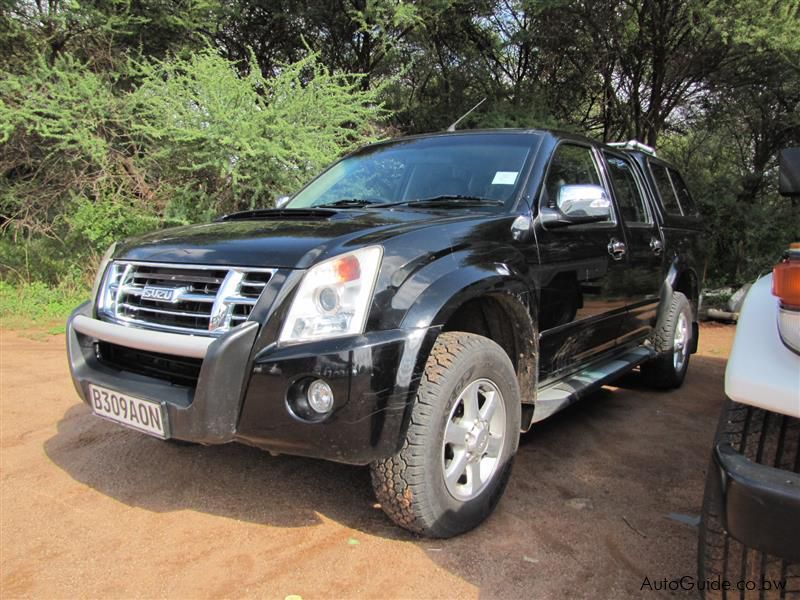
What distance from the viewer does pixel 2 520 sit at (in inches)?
108

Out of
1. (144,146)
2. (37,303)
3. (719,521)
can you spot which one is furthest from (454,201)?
(37,303)

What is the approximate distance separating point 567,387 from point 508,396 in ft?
2.55

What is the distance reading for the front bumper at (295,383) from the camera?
213cm

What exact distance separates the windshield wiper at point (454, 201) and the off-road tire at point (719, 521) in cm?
161

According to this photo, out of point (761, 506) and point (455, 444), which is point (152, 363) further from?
point (761, 506)

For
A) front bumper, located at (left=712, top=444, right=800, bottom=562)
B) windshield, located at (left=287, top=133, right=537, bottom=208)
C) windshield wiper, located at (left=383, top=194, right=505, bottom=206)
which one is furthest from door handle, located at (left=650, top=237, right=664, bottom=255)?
front bumper, located at (left=712, top=444, right=800, bottom=562)

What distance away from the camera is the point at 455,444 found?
2.54m

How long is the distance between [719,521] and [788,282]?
666mm

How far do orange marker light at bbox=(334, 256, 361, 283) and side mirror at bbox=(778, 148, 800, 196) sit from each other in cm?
146

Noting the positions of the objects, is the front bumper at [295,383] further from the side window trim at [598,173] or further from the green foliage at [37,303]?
the green foliage at [37,303]

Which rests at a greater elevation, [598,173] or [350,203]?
[598,173]

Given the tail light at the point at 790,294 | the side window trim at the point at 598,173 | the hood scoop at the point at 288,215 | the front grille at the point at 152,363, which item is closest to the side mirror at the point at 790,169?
the tail light at the point at 790,294

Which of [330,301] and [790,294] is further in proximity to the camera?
[330,301]

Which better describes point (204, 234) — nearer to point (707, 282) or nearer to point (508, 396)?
point (508, 396)
